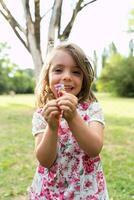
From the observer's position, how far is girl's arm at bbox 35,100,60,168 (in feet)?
4.74

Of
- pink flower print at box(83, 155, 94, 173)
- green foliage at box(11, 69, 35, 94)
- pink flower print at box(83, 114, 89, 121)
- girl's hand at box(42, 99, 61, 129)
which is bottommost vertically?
green foliage at box(11, 69, 35, 94)

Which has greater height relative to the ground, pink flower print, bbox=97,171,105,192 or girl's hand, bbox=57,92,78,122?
girl's hand, bbox=57,92,78,122

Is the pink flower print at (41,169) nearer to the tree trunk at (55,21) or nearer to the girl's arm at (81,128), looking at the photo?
the girl's arm at (81,128)

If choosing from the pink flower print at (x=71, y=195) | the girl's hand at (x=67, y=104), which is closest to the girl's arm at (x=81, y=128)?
the girl's hand at (x=67, y=104)

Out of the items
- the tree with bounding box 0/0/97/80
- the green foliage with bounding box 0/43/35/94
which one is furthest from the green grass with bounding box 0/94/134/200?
the green foliage with bounding box 0/43/35/94

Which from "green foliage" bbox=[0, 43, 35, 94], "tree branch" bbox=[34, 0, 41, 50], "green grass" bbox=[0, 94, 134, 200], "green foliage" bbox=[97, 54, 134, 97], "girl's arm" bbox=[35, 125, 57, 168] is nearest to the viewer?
"girl's arm" bbox=[35, 125, 57, 168]

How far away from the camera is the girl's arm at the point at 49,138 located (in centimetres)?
145

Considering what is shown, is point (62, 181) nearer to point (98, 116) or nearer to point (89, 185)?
point (89, 185)

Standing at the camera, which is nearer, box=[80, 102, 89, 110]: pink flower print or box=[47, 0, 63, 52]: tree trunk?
box=[80, 102, 89, 110]: pink flower print

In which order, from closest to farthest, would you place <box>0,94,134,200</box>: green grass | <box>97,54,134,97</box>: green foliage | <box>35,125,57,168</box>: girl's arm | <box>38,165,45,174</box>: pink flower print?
<box>35,125,57,168</box>: girl's arm → <box>38,165,45,174</box>: pink flower print → <box>0,94,134,200</box>: green grass → <box>97,54,134,97</box>: green foliage

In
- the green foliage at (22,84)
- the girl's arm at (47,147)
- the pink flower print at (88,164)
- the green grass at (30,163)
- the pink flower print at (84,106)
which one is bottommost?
the green foliage at (22,84)

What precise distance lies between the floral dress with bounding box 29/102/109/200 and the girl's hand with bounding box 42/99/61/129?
0.23m

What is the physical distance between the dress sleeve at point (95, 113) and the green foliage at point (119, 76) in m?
32.3

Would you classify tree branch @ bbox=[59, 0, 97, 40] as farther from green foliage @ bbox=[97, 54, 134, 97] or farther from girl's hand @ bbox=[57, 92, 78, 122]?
green foliage @ bbox=[97, 54, 134, 97]
